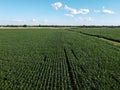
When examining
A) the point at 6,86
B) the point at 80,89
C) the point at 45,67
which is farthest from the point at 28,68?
the point at 80,89

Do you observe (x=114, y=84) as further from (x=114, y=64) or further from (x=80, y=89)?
(x=114, y=64)

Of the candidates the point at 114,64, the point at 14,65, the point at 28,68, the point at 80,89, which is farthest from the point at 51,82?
the point at 114,64

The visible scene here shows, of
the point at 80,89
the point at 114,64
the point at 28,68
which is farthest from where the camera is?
the point at 114,64

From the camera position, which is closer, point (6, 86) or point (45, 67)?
point (6, 86)

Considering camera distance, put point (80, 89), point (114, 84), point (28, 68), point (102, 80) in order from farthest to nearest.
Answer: point (28, 68) → point (102, 80) → point (114, 84) → point (80, 89)

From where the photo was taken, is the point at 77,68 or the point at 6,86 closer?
the point at 6,86

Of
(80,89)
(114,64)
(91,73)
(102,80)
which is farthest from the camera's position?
(114,64)

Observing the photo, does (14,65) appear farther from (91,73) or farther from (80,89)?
(80,89)

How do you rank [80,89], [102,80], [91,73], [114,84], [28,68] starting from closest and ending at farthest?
1. [80,89]
2. [114,84]
3. [102,80]
4. [91,73]
5. [28,68]

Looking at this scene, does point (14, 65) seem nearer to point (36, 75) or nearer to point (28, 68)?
point (28, 68)
